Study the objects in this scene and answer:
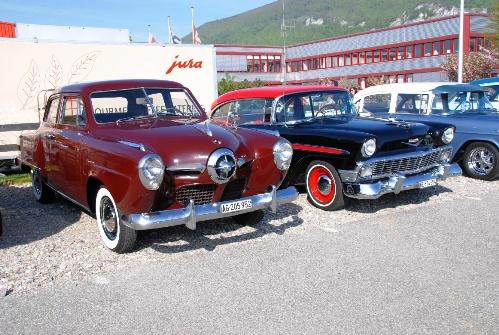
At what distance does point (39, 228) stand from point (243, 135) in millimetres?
2792

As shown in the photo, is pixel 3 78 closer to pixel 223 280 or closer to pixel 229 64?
pixel 223 280

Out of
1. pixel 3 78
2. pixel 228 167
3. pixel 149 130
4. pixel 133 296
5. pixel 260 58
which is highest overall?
pixel 260 58

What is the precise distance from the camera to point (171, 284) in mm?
4250

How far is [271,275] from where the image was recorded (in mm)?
4379

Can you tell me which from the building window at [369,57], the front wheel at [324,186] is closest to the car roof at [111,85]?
the front wheel at [324,186]

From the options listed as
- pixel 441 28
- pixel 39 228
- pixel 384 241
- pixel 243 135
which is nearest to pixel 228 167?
pixel 243 135

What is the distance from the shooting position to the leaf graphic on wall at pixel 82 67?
10.4 metres

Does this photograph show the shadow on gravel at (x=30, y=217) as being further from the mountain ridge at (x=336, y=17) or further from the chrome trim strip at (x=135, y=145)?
the mountain ridge at (x=336, y=17)

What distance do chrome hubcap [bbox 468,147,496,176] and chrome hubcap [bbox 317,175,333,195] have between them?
3.29 metres

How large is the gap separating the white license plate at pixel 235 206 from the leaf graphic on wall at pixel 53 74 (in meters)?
6.78

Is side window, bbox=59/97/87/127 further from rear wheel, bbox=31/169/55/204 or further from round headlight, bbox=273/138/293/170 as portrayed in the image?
round headlight, bbox=273/138/293/170

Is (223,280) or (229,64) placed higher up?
(229,64)

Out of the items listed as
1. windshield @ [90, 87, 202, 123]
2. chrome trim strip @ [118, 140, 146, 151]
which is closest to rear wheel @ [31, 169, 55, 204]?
windshield @ [90, 87, 202, 123]

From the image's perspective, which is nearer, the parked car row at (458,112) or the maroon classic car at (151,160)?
the maroon classic car at (151,160)
